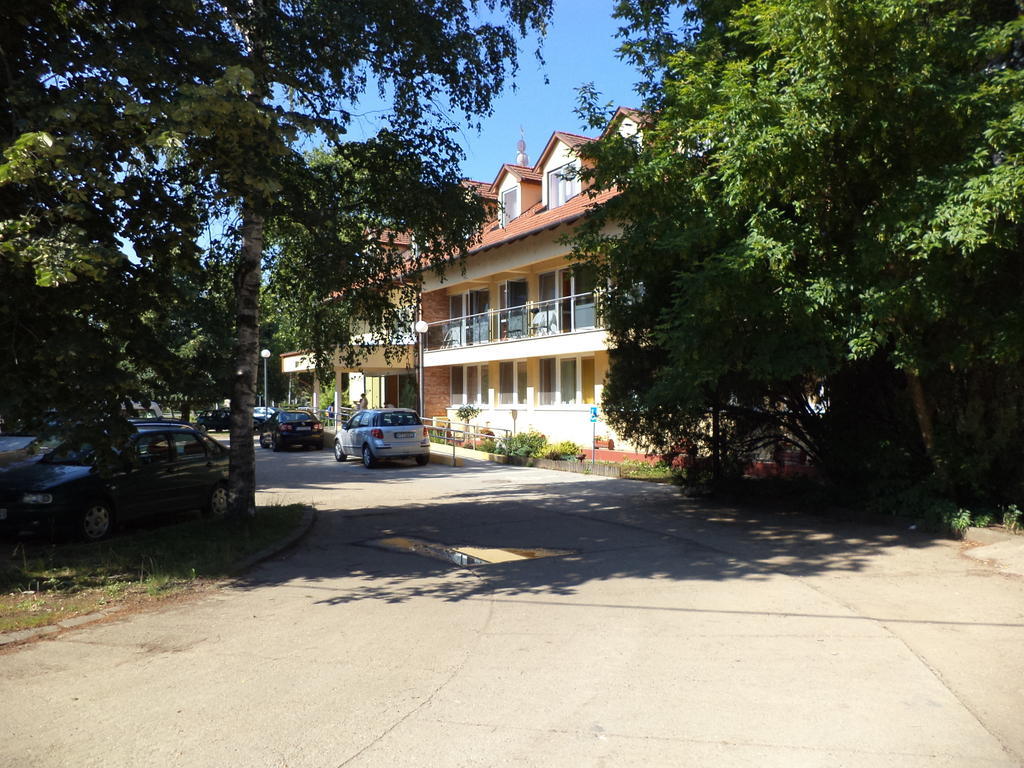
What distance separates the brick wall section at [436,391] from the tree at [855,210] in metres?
23.9

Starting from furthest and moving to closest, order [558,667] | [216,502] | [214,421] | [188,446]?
[214,421] < [216,502] < [188,446] < [558,667]

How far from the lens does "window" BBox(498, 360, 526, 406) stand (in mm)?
29953

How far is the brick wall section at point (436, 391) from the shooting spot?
34.8 metres

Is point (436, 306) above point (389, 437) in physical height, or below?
above

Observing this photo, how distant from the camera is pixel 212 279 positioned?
11531 mm

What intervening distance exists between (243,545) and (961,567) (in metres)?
7.98

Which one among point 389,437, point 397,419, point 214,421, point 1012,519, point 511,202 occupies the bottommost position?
point 1012,519

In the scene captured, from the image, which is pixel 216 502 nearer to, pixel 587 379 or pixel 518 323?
pixel 587 379

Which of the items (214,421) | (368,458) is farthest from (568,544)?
(214,421)

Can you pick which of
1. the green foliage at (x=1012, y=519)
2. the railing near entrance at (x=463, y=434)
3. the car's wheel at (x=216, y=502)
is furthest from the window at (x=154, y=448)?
the railing near entrance at (x=463, y=434)

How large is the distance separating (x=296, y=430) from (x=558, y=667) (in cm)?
2659

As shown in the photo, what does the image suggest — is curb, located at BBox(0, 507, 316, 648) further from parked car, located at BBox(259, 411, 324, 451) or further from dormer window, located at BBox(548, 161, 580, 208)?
parked car, located at BBox(259, 411, 324, 451)

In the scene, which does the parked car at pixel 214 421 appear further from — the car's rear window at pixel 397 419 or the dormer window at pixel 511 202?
the car's rear window at pixel 397 419

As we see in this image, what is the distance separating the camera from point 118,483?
1062 cm
